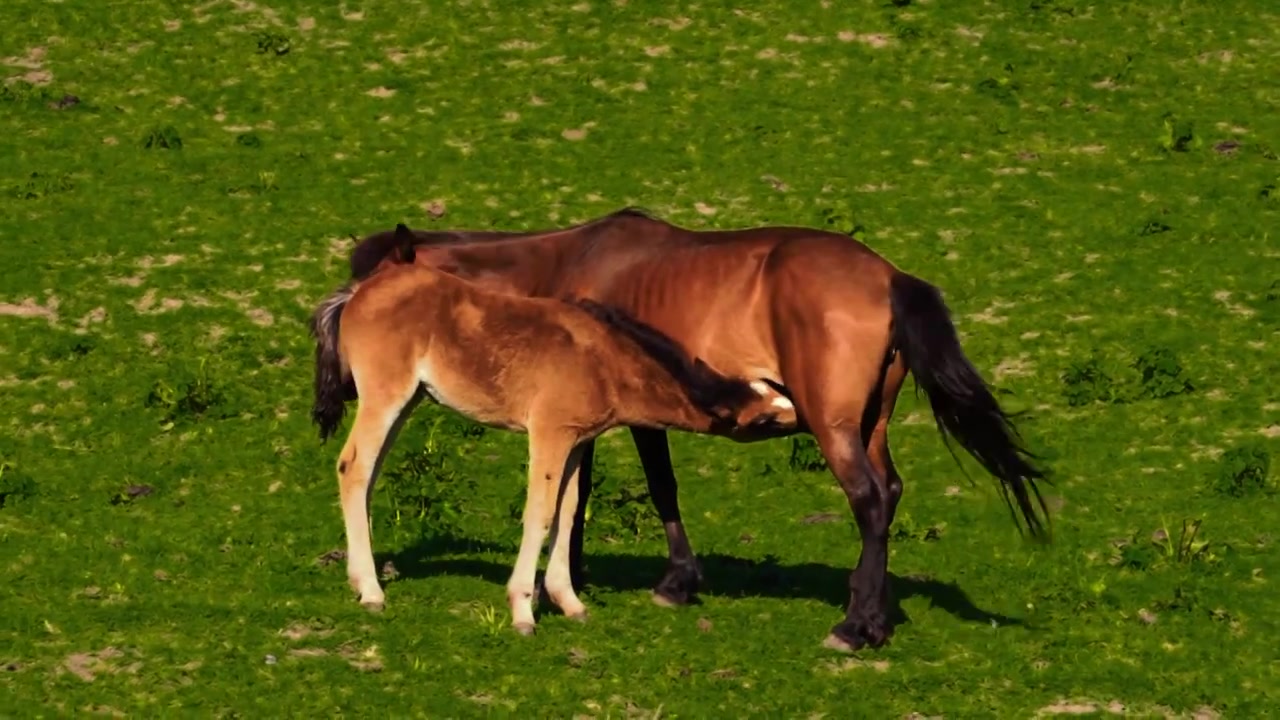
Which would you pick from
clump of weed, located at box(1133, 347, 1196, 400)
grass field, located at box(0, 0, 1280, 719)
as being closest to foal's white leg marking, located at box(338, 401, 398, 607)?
grass field, located at box(0, 0, 1280, 719)

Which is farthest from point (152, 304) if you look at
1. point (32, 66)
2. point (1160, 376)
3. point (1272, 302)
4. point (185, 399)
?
point (1272, 302)

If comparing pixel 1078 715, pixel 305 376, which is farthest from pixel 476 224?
pixel 1078 715

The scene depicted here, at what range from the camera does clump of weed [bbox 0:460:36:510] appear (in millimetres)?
16312

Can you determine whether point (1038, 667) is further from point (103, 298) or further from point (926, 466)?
point (103, 298)

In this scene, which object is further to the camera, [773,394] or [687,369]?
[773,394]

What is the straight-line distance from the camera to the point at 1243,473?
1650cm

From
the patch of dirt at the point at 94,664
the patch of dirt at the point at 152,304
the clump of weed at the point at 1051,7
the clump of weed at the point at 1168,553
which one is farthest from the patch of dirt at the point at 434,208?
the patch of dirt at the point at 94,664

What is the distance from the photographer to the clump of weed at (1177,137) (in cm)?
2388

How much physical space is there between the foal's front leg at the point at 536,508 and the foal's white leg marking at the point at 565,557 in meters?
0.28

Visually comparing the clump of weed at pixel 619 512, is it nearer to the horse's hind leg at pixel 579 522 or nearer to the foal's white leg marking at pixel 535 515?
the horse's hind leg at pixel 579 522

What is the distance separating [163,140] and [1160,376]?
1124cm

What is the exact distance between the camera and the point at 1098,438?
17.8 meters

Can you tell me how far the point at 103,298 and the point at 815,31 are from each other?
398 inches

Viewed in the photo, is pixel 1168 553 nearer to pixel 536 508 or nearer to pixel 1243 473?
pixel 1243 473
